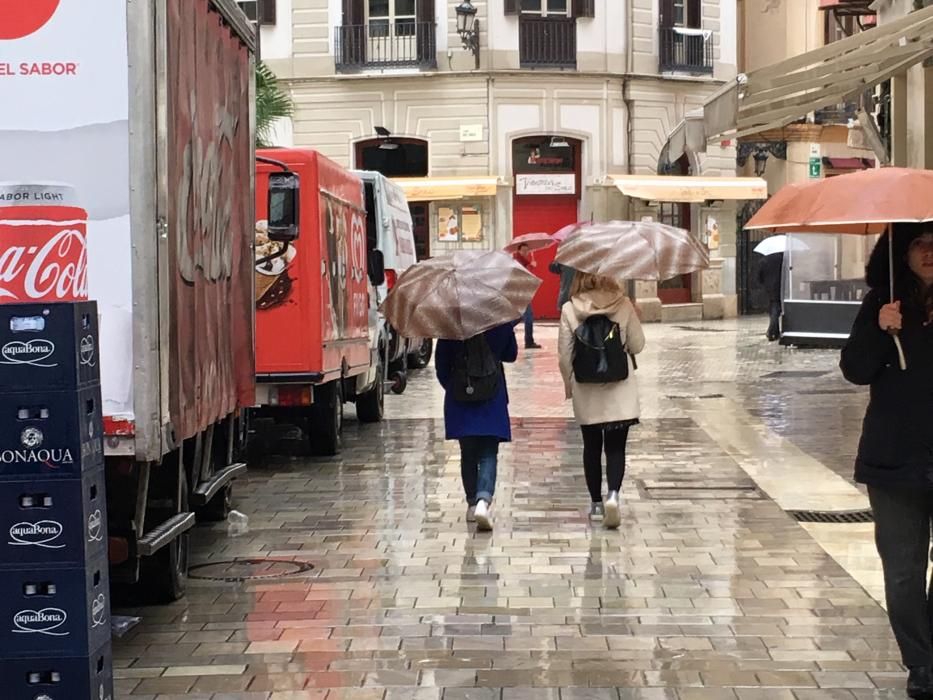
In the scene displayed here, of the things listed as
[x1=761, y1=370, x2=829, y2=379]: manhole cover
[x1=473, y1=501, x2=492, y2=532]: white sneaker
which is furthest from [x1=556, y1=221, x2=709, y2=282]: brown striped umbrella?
[x1=761, y1=370, x2=829, y2=379]: manhole cover

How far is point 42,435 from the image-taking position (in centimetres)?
442

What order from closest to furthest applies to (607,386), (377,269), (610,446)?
(607,386)
(610,446)
(377,269)

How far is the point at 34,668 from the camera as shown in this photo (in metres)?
4.45

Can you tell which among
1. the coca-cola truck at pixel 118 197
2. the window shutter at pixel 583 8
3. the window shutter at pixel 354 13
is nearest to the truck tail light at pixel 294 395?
the coca-cola truck at pixel 118 197

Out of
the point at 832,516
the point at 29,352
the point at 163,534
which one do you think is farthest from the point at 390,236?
the point at 29,352

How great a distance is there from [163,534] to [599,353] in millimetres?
3210

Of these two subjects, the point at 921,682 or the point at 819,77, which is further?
the point at 819,77

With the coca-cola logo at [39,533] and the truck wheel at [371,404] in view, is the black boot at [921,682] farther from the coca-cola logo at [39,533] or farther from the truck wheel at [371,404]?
the truck wheel at [371,404]

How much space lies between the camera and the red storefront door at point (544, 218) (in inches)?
1308

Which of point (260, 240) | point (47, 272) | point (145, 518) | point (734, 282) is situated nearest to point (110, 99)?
point (47, 272)

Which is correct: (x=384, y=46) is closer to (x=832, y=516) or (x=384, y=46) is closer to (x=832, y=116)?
(x=832, y=116)

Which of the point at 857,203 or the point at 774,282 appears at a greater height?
the point at 857,203

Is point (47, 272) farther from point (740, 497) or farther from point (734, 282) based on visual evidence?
point (734, 282)

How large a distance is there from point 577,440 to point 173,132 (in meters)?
7.57
